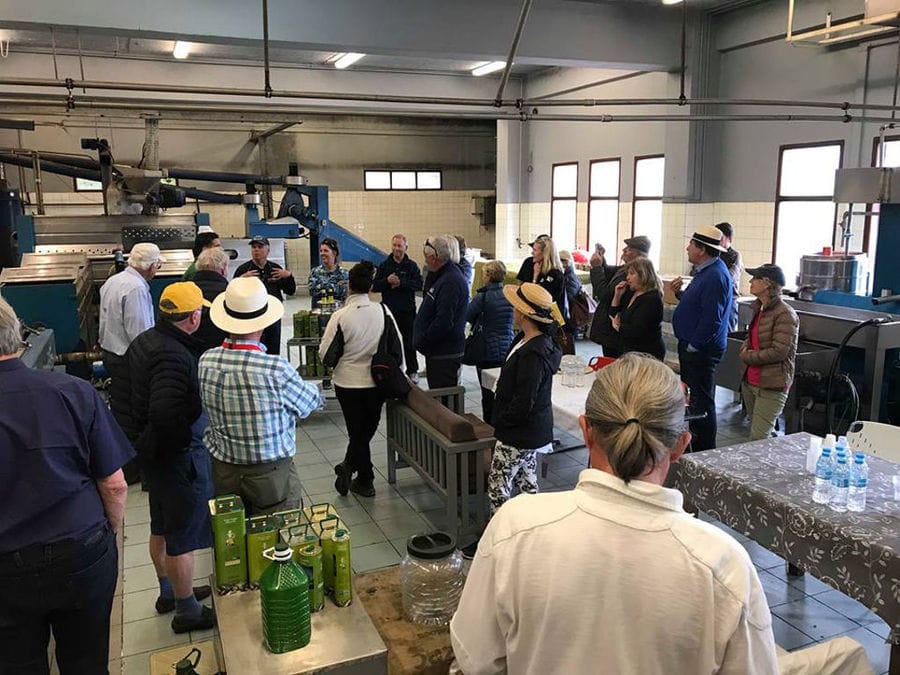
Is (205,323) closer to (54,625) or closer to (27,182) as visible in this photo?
(54,625)

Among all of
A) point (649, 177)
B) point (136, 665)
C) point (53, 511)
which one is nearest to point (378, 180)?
point (649, 177)

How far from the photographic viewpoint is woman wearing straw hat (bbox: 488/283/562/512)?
3.57m

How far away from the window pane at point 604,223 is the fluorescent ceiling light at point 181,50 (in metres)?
7.44

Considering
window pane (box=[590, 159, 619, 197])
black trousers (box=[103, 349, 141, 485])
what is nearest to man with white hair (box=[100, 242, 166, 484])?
black trousers (box=[103, 349, 141, 485])

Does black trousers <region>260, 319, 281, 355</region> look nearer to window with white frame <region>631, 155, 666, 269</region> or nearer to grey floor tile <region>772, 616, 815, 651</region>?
grey floor tile <region>772, 616, 815, 651</region>

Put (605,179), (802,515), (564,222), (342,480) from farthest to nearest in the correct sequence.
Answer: (564,222), (605,179), (342,480), (802,515)

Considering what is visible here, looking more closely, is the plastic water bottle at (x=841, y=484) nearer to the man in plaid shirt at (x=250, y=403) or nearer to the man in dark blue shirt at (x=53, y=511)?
the man in plaid shirt at (x=250, y=403)

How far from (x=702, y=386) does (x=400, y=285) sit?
3.02 metres

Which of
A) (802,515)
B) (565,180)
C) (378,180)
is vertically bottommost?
(802,515)

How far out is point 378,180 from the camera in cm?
1633

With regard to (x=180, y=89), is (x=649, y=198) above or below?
below

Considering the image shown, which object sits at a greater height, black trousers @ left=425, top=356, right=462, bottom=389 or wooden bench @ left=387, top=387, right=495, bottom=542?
black trousers @ left=425, top=356, right=462, bottom=389

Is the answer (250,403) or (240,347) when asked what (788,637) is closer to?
(250,403)

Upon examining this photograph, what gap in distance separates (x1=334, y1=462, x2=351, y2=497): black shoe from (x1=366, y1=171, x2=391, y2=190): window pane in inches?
478
